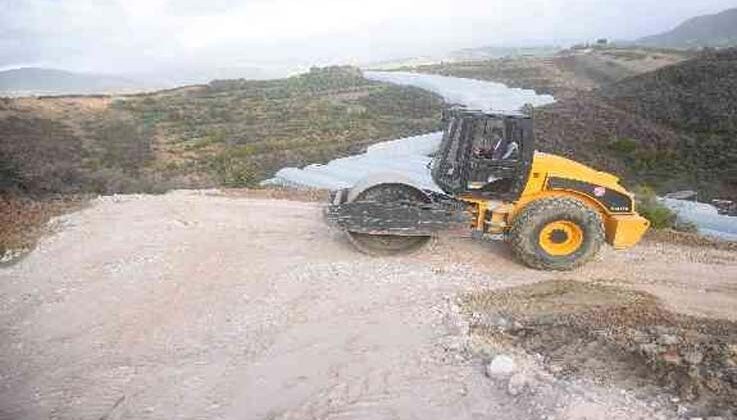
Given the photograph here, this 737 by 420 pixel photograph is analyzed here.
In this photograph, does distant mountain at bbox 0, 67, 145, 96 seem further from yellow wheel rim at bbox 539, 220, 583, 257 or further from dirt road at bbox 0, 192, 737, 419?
yellow wheel rim at bbox 539, 220, 583, 257

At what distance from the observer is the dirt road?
6297 millimetres

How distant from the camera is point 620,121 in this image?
31219 millimetres

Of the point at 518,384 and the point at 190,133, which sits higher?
the point at 518,384

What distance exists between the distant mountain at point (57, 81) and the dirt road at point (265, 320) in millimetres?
75938

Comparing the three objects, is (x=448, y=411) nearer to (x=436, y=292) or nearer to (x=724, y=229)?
(x=436, y=292)

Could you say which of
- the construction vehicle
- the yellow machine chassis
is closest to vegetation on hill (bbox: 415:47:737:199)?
the yellow machine chassis

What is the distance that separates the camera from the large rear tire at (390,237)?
993cm

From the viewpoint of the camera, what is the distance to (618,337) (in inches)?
274

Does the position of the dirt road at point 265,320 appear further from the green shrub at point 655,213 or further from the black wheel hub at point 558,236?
the green shrub at point 655,213

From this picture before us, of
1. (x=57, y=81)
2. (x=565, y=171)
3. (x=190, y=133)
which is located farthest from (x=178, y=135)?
(x=57, y=81)

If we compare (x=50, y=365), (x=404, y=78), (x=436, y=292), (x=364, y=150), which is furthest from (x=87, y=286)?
(x=404, y=78)

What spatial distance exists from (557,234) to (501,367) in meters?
3.35

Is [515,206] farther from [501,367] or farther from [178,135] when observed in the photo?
[178,135]

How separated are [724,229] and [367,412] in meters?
11.3
